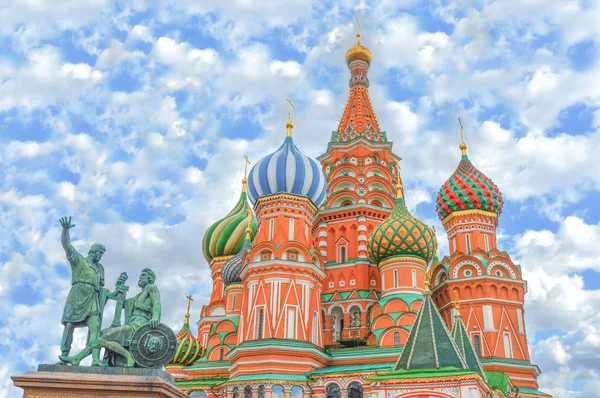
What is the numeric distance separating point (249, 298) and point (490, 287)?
11300mm

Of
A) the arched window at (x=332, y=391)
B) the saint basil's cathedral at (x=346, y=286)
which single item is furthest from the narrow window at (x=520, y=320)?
the arched window at (x=332, y=391)

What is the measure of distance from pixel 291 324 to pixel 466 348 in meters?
8.80

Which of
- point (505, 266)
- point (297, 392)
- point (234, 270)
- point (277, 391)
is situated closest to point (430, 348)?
point (297, 392)

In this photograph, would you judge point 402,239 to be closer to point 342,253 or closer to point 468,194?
point 342,253

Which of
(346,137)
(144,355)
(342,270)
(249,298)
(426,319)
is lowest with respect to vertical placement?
(144,355)

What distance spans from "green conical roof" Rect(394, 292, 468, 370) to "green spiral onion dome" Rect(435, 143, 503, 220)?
14463 millimetres

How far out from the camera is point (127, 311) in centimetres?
1092

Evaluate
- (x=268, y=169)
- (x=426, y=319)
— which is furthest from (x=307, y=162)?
(x=426, y=319)

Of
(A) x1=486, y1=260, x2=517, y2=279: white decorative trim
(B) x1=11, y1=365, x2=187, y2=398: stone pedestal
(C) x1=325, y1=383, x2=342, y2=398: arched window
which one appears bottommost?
(B) x1=11, y1=365, x2=187, y2=398: stone pedestal

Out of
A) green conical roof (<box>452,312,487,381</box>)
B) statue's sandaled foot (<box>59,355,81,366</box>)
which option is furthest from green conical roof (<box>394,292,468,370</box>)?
statue's sandaled foot (<box>59,355,81,366</box>)

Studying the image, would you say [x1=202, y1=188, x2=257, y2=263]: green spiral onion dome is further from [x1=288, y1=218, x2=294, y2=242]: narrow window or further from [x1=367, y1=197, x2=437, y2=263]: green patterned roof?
[x1=367, y1=197, x2=437, y2=263]: green patterned roof

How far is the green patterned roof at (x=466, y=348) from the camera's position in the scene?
18.2 m

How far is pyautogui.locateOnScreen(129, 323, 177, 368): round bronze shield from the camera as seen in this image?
10039mm

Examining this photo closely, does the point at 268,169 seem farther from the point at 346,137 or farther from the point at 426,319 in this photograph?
the point at 426,319
